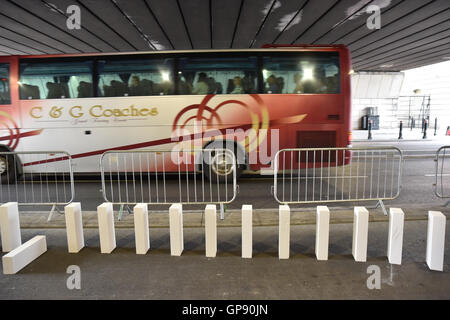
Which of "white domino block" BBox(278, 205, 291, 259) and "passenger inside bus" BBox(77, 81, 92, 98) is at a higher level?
"passenger inside bus" BBox(77, 81, 92, 98)

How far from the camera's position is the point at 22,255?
3541 millimetres

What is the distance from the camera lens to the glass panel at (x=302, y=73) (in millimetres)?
7832

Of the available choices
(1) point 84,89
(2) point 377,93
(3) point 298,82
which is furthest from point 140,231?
(2) point 377,93

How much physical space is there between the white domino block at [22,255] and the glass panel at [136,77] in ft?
16.2

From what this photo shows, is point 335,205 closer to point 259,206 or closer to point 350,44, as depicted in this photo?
point 259,206

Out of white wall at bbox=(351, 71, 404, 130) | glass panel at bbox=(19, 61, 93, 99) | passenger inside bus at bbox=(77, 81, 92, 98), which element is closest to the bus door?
glass panel at bbox=(19, 61, 93, 99)

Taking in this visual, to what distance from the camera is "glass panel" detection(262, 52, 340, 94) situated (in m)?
7.83

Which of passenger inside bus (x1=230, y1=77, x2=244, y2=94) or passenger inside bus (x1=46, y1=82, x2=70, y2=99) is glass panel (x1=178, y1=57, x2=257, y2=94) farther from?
passenger inside bus (x1=46, y1=82, x2=70, y2=99)

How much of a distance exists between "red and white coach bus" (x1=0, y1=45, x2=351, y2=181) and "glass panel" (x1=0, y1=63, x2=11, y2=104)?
0.03 metres

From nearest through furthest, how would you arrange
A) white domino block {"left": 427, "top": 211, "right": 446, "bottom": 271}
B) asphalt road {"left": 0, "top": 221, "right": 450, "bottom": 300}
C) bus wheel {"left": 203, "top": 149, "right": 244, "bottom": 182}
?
1. asphalt road {"left": 0, "top": 221, "right": 450, "bottom": 300}
2. white domino block {"left": 427, "top": 211, "right": 446, "bottom": 271}
3. bus wheel {"left": 203, "top": 149, "right": 244, "bottom": 182}

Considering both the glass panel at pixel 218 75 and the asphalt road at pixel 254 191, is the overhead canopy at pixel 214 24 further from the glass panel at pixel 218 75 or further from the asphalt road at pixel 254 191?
the asphalt road at pixel 254 191

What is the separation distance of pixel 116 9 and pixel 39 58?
2915mm

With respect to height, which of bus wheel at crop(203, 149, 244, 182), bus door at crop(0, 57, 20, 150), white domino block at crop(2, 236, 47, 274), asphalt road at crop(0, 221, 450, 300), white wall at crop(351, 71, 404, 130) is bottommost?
asphalt road at crop(0, 221, 450, 300)

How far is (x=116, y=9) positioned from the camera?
30.8 ft
